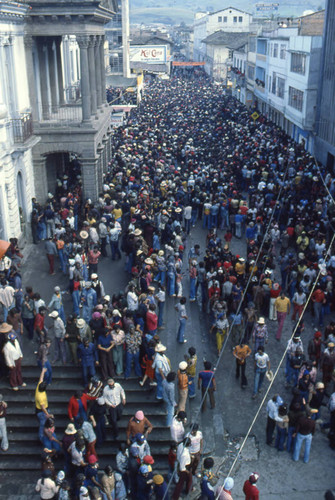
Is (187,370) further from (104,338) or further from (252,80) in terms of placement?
(252,80)

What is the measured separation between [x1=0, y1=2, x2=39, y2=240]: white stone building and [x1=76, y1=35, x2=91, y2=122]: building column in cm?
224

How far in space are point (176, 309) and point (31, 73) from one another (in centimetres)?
1222

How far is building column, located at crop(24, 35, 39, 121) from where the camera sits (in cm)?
2019

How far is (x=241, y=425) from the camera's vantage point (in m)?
11.5

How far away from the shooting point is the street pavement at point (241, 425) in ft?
32.8

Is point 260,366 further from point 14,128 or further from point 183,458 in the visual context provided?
point 14,128

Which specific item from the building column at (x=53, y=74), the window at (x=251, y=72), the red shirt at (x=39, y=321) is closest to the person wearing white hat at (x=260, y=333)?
the red shirt at (x=39, y=321)

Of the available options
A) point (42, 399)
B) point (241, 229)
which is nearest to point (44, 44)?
point (241, 229)

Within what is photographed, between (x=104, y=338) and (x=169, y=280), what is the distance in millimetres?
4474

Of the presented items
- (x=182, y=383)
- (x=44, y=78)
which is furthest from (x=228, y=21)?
(x=182, y=383)

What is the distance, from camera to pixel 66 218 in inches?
752

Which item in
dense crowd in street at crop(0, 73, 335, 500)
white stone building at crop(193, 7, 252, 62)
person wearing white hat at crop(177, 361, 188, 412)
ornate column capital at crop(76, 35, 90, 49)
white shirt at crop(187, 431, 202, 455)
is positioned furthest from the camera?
white stone building at crop(193, 7, 252, 62)

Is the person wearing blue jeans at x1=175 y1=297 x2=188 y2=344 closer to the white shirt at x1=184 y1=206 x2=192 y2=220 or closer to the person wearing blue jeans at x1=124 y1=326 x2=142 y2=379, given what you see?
the person wearing blue jeans at x1=124 y1=326 x2=142 y2=379

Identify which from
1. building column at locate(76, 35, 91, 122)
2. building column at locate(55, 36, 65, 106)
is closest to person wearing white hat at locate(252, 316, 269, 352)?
building column at locate(76, 35, 91, 122)
